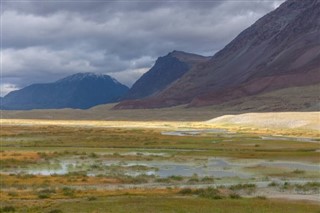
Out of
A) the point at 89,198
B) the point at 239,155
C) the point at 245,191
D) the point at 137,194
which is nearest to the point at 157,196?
the point at 137,194

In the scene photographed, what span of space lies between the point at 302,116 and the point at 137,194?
107771 millimetres

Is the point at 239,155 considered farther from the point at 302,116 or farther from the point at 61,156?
the point at 302,116

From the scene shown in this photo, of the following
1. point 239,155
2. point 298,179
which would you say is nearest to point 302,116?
point 239,155

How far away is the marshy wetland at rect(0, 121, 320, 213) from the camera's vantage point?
29.2m

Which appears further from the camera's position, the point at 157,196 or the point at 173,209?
the point at 157,196

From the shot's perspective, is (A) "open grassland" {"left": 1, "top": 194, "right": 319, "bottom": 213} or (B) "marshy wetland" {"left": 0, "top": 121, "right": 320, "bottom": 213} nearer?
(A) "open grassland" {"left": 1, "top": 194, "right": 319, "bottom": 213}

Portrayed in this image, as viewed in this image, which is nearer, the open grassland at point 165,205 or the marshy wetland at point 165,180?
the open grassland at point 165,205

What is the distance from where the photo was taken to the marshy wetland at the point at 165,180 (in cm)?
2923

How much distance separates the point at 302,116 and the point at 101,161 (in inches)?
3480

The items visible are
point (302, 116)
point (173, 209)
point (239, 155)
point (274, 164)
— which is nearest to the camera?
point (173, 209)

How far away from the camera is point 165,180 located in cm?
4156

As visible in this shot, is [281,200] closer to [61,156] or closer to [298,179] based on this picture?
[298,179]

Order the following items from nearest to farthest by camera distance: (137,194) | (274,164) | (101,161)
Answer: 1. (137,194)
2. (274,164)
3. (101,161)

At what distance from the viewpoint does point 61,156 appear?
62750mm
